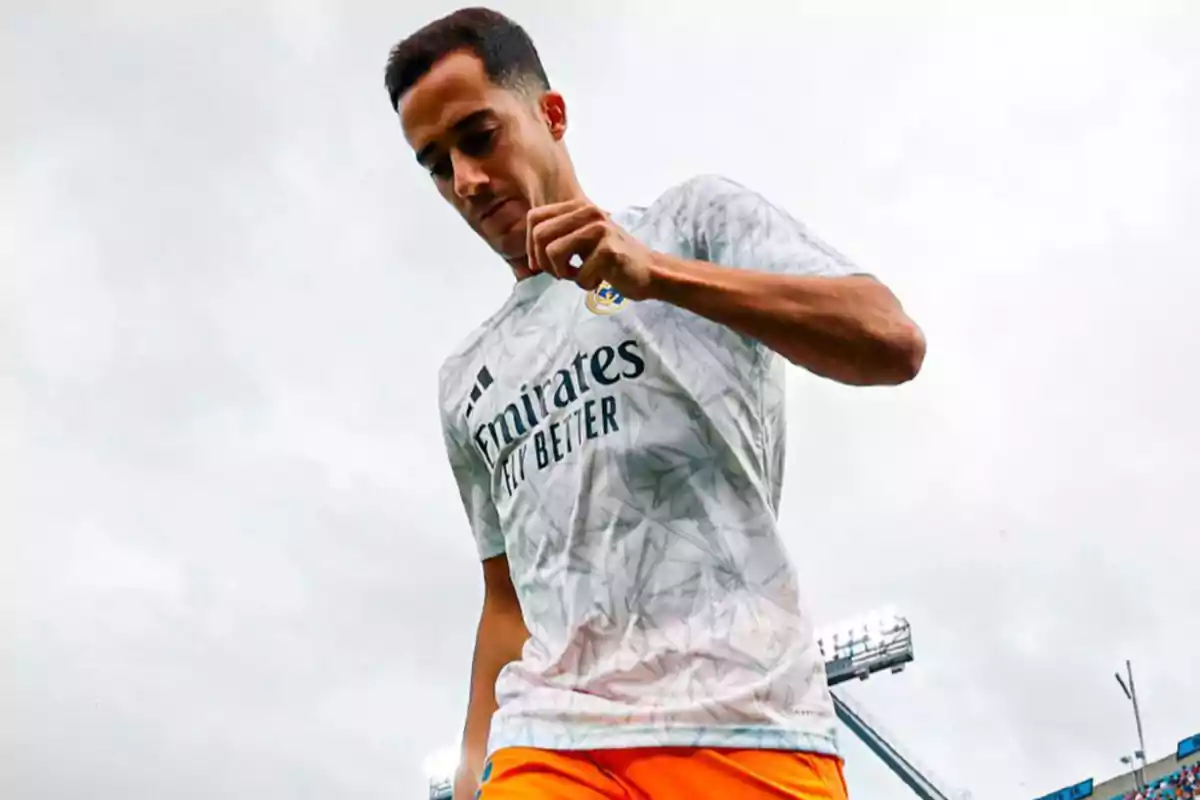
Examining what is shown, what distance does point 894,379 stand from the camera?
1.98m

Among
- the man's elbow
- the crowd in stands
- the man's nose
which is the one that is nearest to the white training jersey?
the man's elbow

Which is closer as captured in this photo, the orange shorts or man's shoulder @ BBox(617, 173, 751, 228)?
the orange shorts

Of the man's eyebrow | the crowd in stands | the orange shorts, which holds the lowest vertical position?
the orange shorts

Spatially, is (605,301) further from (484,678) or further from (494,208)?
(484,678)

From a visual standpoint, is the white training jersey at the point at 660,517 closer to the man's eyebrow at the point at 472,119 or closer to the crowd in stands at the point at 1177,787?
the man's eyebrow at the point at 472,119

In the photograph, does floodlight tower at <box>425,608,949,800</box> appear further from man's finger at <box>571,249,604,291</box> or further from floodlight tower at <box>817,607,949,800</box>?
man's finger at <box>571,249,604,291</box>

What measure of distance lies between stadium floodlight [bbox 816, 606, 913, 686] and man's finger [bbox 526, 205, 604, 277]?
87.7 feet

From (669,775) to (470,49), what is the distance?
155 centimetres

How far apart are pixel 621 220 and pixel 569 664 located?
989mm

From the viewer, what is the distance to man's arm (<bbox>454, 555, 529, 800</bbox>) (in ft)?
7.81

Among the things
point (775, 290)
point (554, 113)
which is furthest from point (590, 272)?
point (554, 113)

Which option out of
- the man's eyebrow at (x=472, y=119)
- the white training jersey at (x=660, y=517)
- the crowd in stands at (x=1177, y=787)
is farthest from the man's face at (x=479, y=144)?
the crowd in stands at (x=1177, y=787)

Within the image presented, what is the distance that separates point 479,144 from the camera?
229 centimetres

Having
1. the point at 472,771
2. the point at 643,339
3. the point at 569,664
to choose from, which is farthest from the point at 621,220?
the point at 472,771
